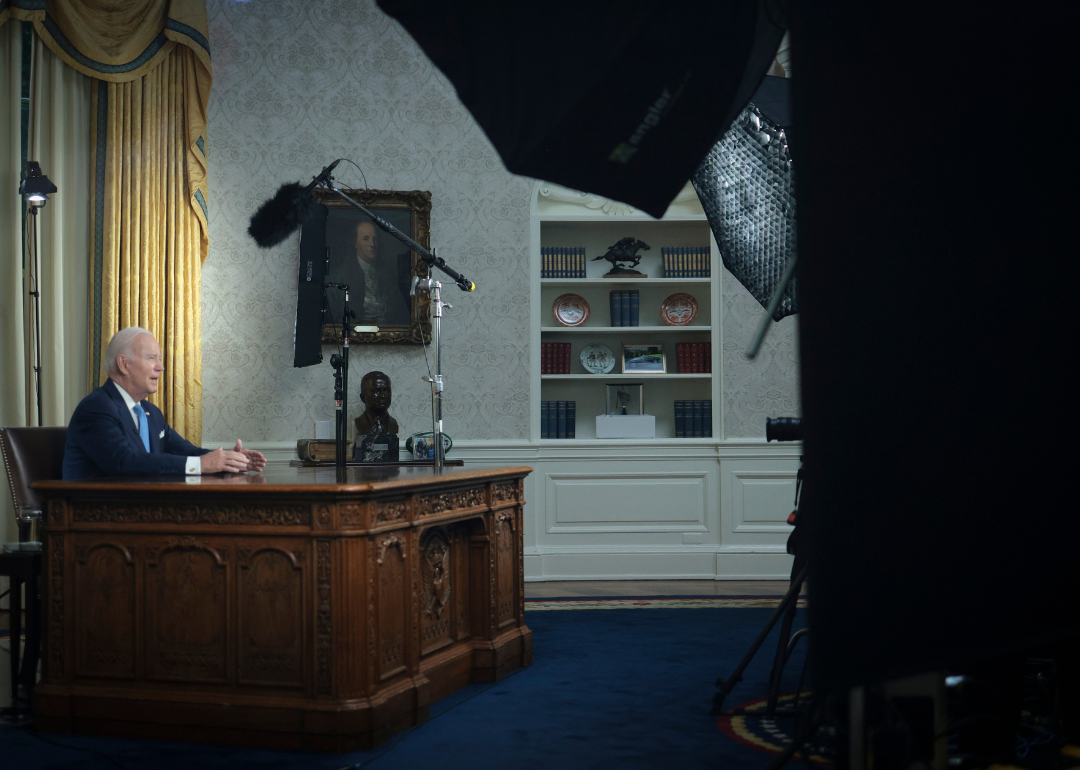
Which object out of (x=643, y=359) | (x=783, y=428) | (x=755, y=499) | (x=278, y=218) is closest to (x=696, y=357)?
(x=643, y=359)

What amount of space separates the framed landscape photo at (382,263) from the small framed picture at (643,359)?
48.0 inches

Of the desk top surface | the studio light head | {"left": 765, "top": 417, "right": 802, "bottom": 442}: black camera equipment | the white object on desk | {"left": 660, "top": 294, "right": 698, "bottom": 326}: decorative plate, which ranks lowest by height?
the desk top surface

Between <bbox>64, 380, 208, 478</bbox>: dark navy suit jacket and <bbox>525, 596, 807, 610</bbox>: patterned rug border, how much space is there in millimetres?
2166

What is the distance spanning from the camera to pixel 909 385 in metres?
0.48

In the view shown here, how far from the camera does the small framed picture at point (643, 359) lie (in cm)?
567

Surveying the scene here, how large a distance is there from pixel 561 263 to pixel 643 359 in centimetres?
76

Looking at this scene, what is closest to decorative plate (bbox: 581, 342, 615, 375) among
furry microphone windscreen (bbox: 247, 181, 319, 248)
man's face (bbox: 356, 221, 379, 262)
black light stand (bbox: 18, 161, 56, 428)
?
man's face (bbox: 356, 221, 379, 262)

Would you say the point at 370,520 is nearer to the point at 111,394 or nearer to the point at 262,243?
the point at 111,394

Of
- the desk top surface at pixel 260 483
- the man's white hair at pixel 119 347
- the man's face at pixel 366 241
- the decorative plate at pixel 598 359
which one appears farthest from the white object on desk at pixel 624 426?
the man's white hair at pixel 119 347

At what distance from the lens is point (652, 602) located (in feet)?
15.3

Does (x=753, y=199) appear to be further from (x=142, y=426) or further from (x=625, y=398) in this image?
(x=625, y=398)

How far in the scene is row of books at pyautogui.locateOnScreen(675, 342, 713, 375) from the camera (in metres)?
5.62

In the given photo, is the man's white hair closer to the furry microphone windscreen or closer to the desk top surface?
the desk top surface

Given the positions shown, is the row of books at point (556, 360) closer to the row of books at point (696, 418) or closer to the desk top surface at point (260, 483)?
the row of books at point (696, 418)
